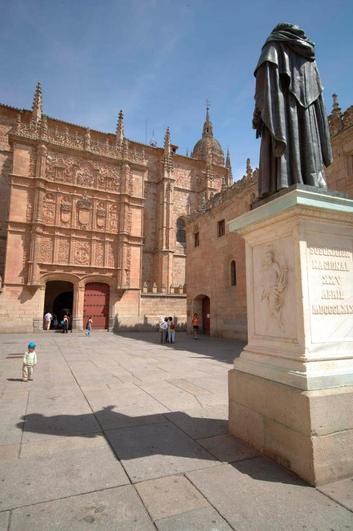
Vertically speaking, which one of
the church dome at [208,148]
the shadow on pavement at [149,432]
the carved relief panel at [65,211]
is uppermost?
the church dome at [208,148]

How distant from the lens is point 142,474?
2578 millimetres

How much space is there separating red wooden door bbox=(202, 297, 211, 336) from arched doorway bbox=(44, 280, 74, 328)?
13541mm

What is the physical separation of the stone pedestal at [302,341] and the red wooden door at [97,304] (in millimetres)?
21911

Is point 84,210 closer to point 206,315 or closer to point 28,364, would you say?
point 206,315

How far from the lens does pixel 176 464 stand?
2.74m

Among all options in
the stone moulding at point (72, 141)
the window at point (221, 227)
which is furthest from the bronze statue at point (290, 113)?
the stone moulding at point (72, 141)

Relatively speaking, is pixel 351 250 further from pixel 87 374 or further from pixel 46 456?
pixel 87 374

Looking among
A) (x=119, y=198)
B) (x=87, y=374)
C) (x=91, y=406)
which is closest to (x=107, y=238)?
(x=119, y=198)

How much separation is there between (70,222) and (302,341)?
2422 centimetres

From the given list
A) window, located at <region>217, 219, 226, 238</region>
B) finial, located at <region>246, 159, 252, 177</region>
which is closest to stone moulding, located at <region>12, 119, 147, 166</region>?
finial, located at <region>246, 159, 252, 177</region>

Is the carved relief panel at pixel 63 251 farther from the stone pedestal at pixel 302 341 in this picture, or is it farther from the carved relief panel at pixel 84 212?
the stone pedestal at pixel 302 341

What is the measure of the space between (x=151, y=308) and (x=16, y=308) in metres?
9.90

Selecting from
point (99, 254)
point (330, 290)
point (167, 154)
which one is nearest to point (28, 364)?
point (330, 290)

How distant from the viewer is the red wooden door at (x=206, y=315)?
20195 millimetres
